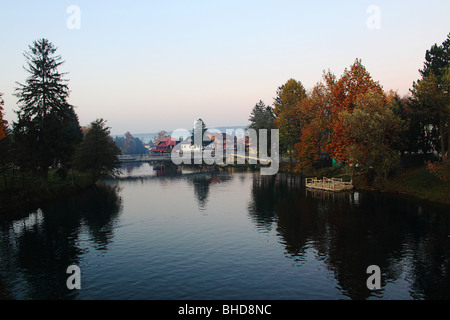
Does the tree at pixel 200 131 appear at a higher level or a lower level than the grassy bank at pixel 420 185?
higher

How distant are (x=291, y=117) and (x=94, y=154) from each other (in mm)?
54707

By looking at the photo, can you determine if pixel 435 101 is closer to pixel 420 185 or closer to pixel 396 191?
pixel 420 185

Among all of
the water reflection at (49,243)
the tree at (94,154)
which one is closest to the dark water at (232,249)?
the water reflection at (49,243)

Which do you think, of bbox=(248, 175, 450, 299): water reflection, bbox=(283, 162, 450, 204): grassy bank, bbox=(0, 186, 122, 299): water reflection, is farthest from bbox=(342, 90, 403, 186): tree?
bbox=(0, 186, 122, 299): water reflection

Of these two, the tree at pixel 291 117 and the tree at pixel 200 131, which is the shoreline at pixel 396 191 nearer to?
the tree at pixel 291 117

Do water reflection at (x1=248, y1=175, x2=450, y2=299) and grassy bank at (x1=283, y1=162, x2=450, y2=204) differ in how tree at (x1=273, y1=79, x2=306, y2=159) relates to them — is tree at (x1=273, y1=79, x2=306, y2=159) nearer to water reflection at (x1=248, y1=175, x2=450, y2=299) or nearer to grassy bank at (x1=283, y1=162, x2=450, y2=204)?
grassy bank at (x1=283, y1=162, x2=450, y2=204)

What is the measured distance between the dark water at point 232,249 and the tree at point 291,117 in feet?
146

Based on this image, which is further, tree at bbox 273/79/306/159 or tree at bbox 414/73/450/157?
tree at bbox 273/79/306/159

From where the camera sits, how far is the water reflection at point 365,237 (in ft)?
83.5

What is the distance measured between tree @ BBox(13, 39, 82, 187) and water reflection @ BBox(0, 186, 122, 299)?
A: 8838mm

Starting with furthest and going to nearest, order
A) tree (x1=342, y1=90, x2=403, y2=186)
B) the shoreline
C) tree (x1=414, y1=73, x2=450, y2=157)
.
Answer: tree (x1=342, y1=90, x2=403, y2=186)
tree (x1=414, y1=73, x2=450, y2=157)
the shoreline

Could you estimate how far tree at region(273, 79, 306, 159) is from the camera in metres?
101

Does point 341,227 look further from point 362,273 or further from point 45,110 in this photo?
point 45,110

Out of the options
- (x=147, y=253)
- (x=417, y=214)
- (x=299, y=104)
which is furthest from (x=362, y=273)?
(x=299, y=104)
